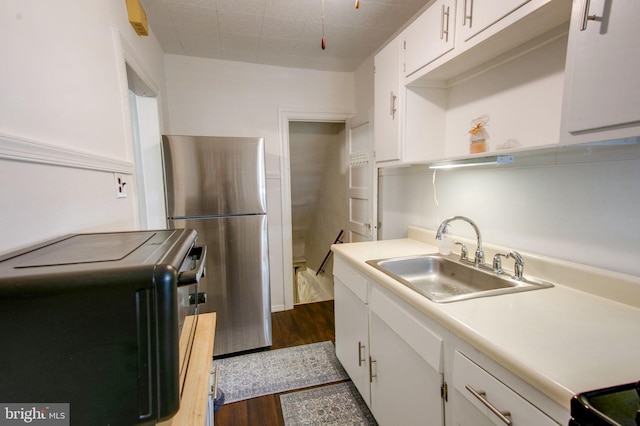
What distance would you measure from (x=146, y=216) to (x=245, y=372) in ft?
4.48

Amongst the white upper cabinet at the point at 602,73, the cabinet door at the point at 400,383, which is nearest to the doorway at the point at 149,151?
the cabinet door at the point at 400,383

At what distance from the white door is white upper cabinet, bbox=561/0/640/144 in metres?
1.62

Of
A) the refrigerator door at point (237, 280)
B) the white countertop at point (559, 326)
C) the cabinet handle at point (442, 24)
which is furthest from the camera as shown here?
the refrigerator door at point (237, 280)

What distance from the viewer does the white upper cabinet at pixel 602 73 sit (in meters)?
0.69

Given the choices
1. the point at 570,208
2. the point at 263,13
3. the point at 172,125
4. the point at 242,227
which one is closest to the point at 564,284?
the point at 570,208

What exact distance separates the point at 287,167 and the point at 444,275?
6.17ft

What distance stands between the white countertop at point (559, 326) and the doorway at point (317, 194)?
228 cm

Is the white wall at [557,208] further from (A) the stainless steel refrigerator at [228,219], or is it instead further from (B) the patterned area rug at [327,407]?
(A) the stainless steel refrigerator at [228,219]

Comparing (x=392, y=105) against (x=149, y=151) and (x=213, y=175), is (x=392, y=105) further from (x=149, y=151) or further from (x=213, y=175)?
(x=149, y=151)

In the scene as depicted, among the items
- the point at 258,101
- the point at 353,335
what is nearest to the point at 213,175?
the point at 258,101

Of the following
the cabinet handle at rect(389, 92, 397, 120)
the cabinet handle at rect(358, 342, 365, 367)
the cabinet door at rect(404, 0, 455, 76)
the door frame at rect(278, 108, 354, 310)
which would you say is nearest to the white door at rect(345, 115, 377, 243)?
the door frame at rect(278, 108, 354, 310)

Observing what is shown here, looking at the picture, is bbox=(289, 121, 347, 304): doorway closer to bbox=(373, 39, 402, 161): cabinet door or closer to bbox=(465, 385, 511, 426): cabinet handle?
bbox=(373, 39, 402, 161): cabinet door

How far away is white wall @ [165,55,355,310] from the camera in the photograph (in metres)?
2.59

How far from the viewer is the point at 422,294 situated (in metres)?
1.07
